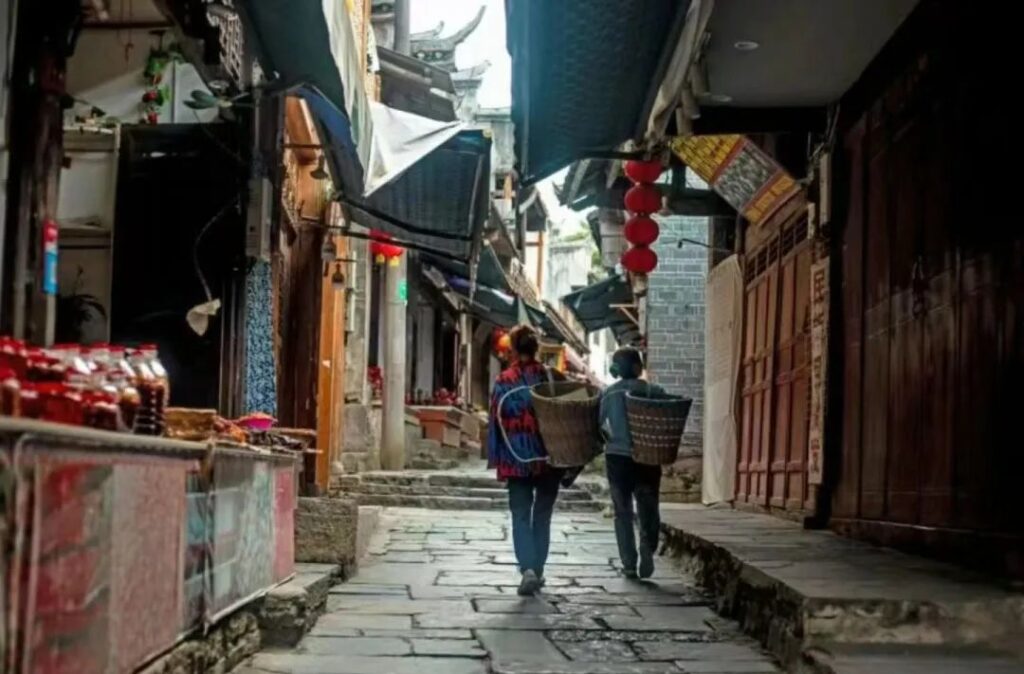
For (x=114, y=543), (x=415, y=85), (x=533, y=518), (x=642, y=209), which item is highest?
(x=415, y=85)

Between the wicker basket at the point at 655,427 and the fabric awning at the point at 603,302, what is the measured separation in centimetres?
1538

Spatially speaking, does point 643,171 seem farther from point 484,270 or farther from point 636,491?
point 484,270

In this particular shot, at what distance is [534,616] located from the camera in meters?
7.68

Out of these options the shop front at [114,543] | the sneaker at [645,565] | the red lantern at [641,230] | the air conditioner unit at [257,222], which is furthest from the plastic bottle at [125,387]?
the red lantern at [641,230]

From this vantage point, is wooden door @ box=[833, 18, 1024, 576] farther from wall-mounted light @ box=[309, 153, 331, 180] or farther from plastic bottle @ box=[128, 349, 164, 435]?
wall-mounted light @ box=[309, 153, 331, 180]

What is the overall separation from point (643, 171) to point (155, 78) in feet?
18.6

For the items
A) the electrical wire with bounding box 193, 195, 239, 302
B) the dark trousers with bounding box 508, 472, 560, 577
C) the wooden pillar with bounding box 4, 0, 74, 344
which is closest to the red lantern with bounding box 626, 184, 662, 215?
the dark trousers with bounding box 508, 472, 560, 577

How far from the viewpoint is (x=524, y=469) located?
877 cm

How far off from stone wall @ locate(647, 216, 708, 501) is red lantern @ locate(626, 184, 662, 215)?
6.06 meters

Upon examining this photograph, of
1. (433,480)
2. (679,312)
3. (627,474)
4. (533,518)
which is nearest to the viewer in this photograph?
(533,518)

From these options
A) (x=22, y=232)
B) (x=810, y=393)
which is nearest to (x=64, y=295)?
(x=22, y=232)

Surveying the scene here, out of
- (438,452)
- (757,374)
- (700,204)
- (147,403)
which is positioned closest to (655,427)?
(147,403)

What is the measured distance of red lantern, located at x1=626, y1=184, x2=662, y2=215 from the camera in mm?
13094

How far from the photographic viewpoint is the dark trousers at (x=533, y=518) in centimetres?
880
